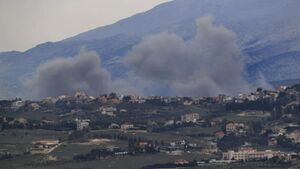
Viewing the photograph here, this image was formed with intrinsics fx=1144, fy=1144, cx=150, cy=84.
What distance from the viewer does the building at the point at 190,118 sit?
131250 millimetres

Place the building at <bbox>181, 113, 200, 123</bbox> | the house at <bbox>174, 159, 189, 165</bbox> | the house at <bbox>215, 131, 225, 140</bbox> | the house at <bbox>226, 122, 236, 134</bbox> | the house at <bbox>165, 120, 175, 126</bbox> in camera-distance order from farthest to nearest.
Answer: the building at <bbox>181, 113, 200, 123</bbox>, the house at <bbox>165, 120, 175, 126</bbox>, the house at <bbox>226, 122, 236, 134</bbox>, the house at <bbox>215, 131, 225, 140</bbox>, the house at <bbox>174, 159, 189, 165</bbox>

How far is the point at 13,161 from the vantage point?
99188 millimetres

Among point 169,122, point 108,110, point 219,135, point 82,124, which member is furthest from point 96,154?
point 108,110

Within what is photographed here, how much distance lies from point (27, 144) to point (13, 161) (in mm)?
10851

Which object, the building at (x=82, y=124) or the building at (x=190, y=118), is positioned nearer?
the building at (x=82, y=124)

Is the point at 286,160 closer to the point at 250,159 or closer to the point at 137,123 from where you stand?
the point at 250,159

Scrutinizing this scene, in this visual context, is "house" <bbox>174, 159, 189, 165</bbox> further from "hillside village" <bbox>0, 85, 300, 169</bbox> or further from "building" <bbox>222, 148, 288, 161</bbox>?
"building" <bbox>222, 148, 288, 161</bbox>

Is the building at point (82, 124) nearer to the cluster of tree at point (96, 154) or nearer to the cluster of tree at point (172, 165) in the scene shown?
the cluster of tree at point (96, 154)

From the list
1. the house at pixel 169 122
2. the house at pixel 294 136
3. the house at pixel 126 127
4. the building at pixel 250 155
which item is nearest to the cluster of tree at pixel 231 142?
the house at pixel 294 136

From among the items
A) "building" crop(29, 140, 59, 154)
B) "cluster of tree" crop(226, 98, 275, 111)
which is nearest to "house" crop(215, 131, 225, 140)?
"building" crop(29, 140, 59, 154)

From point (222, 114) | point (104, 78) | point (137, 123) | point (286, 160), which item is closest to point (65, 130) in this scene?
point (137, 123)

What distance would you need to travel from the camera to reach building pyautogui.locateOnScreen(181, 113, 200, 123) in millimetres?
131250

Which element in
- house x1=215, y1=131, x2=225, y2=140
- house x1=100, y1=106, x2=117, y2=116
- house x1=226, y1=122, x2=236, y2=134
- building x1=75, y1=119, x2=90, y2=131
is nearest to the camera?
house x1=215, y1=131, x2=225, y2=140

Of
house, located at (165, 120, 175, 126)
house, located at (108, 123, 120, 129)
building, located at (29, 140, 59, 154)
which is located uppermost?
house, located at (165, 120, 175, 126)
